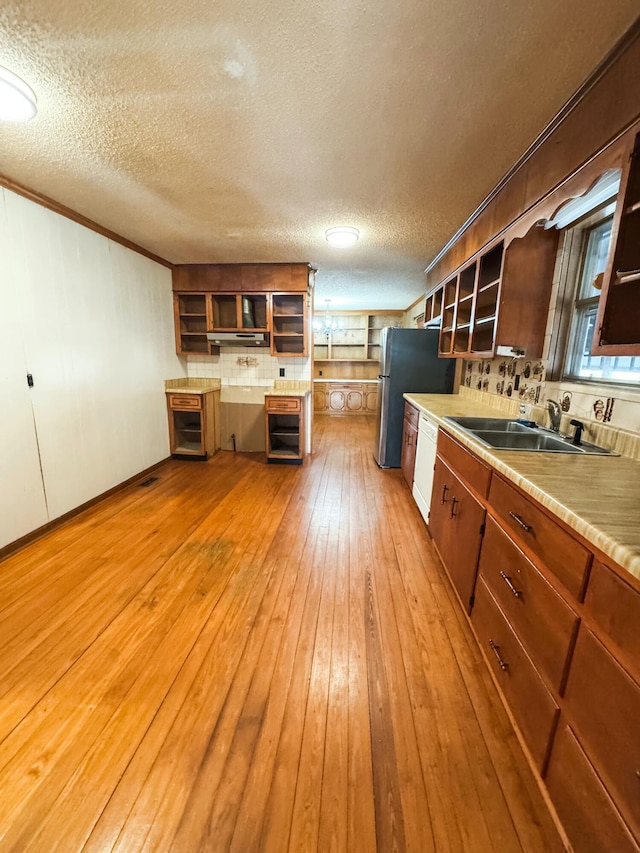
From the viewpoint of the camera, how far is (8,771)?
1.05m

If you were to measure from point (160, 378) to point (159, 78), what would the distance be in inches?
119

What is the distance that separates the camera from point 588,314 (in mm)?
1921

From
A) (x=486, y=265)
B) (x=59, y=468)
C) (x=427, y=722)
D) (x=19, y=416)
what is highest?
(x=486, y=265)

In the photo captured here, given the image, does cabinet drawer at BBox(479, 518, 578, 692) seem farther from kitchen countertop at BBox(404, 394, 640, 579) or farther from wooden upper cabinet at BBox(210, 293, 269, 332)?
wooden upper cabinet at BBox(210, 293, 269, 332)

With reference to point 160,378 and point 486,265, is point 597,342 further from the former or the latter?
point 160,378

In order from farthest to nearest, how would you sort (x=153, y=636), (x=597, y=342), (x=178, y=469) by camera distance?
(x=178, y=469), (x=153, y=636), (x=597, y=342)

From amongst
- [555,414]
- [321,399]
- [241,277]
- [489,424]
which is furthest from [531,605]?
[321,399]

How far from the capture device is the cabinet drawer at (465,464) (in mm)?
1539

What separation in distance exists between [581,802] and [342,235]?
339 centimetres

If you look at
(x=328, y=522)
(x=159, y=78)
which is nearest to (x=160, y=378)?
(x=328, y=522)

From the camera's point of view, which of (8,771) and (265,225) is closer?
(8,771)

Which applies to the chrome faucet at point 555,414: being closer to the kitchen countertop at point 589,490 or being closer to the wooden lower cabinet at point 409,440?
the kitchen countertop at point 589,490

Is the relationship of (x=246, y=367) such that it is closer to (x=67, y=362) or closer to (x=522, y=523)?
(x=67, y=362)

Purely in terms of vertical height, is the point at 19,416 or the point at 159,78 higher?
the point at 159,78
